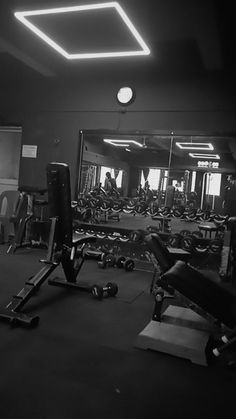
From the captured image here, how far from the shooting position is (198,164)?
4.83m

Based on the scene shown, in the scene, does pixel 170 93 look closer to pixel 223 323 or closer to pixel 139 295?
pixel 139 295

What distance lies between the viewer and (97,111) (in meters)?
5.28

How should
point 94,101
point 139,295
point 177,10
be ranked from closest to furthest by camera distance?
point 177,10 < point 139,295 < point 94,101

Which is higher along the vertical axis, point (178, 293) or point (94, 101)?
point (94, 101)

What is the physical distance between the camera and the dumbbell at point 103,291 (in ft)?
10.0

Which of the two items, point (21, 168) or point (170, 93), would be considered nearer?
point (170, 93)

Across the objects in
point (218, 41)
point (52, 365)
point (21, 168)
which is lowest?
point (52, 365)

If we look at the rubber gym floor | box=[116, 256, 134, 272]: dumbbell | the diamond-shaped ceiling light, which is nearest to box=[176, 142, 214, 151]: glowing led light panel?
the diamond-shaped ceiling light

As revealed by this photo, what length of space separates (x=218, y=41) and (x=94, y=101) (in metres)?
2.18

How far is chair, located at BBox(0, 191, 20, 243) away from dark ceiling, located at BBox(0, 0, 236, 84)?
2.00m

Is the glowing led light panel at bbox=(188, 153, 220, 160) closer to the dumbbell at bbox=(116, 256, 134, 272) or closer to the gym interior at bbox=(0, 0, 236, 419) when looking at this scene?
the gym interior at bbox=(0, 0, 236, 419)

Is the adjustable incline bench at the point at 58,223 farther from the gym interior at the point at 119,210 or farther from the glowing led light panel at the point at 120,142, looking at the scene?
the glowing led light panel at the point at 120,142

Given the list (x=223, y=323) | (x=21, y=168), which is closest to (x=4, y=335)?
(x=223, y=323)

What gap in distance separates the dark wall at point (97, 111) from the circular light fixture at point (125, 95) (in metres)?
0.08
